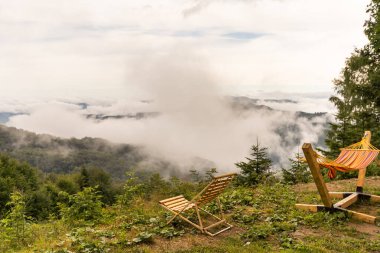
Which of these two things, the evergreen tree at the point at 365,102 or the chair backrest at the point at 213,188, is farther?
the evergreen tree at the point at 365,102

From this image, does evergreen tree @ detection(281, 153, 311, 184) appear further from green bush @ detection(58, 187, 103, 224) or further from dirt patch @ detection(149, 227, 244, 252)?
green bush @ detection(58, 187, 103, 224)

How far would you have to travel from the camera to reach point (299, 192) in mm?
10328

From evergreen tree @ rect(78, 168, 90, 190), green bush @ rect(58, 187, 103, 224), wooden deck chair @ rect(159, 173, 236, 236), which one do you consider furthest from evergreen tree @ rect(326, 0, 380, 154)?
evergreen tree @ rect(78, 168, 90, 190)

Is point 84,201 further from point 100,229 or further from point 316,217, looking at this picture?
point 316,217

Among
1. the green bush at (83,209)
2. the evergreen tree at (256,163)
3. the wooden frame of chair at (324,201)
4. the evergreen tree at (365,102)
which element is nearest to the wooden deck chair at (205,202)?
the wooden frame of chair at (324,201)

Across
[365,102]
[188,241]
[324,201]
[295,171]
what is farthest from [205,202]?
[365,102]

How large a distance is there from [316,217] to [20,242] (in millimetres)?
6249

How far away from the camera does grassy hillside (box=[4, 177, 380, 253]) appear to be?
5820 mm

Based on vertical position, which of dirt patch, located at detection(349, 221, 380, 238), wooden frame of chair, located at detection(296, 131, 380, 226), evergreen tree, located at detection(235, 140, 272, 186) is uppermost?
wooden frame of chair, located at detection(296, 131, 380, 226)

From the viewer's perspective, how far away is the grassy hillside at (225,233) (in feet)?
19.1

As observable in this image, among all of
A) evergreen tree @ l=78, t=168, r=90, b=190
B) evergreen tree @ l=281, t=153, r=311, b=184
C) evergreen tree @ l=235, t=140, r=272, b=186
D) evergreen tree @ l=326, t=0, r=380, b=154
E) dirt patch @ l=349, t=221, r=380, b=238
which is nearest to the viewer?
dirt patch @ l=349, t=221, r=380, b=238

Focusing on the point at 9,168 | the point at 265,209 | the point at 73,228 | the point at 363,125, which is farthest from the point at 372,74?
the point at 9,168

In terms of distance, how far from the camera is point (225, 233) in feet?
22.2

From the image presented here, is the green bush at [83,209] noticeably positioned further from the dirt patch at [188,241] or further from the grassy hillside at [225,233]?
the dirt patch at [188,241]
